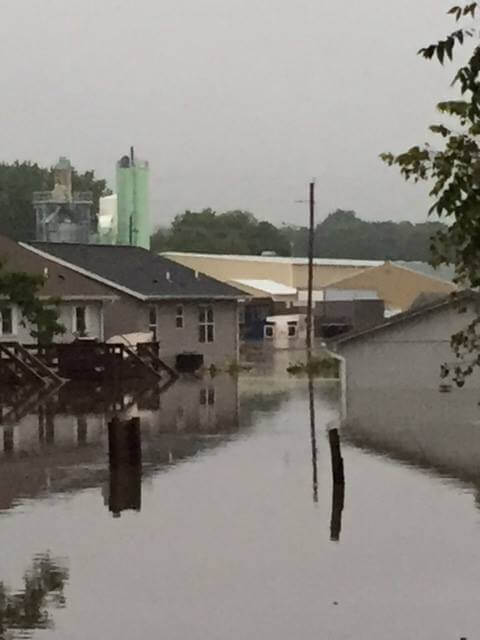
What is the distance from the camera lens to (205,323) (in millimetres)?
58906

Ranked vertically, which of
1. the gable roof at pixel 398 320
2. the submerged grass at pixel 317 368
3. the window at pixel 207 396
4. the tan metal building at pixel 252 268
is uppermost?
the tan metal building at pixel 252 268

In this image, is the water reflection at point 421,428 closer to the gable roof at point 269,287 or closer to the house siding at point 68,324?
the house siding at point 68,324

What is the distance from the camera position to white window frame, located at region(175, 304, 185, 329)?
190 feet

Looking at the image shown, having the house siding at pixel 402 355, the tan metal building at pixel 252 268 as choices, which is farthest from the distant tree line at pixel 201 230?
the house siding at pixel 402 355

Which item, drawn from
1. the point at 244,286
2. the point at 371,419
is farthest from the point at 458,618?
the point at 244,286

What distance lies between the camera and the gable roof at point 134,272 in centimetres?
5706

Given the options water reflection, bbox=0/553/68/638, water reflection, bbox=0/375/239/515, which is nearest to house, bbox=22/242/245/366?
water reflection, bbox=0/375/239/515

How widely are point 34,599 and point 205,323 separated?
145ft

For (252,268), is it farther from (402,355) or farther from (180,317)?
(402,355)

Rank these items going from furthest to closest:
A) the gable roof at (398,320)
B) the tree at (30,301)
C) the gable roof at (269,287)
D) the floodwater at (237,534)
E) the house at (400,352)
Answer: the gable roof at (269,287) → the tree at (30,301) → the house at (400,352) → the gable roof at (398,320) → the floodwater at (237,534)

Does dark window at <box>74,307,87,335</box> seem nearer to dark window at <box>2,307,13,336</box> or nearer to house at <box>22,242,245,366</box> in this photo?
house at <box>22,242,245,366</box>

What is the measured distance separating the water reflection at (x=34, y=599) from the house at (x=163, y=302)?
39606 mm

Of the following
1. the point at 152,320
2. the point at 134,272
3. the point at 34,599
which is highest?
the point at 134,272

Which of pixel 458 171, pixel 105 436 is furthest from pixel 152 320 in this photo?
pixel 458 171
